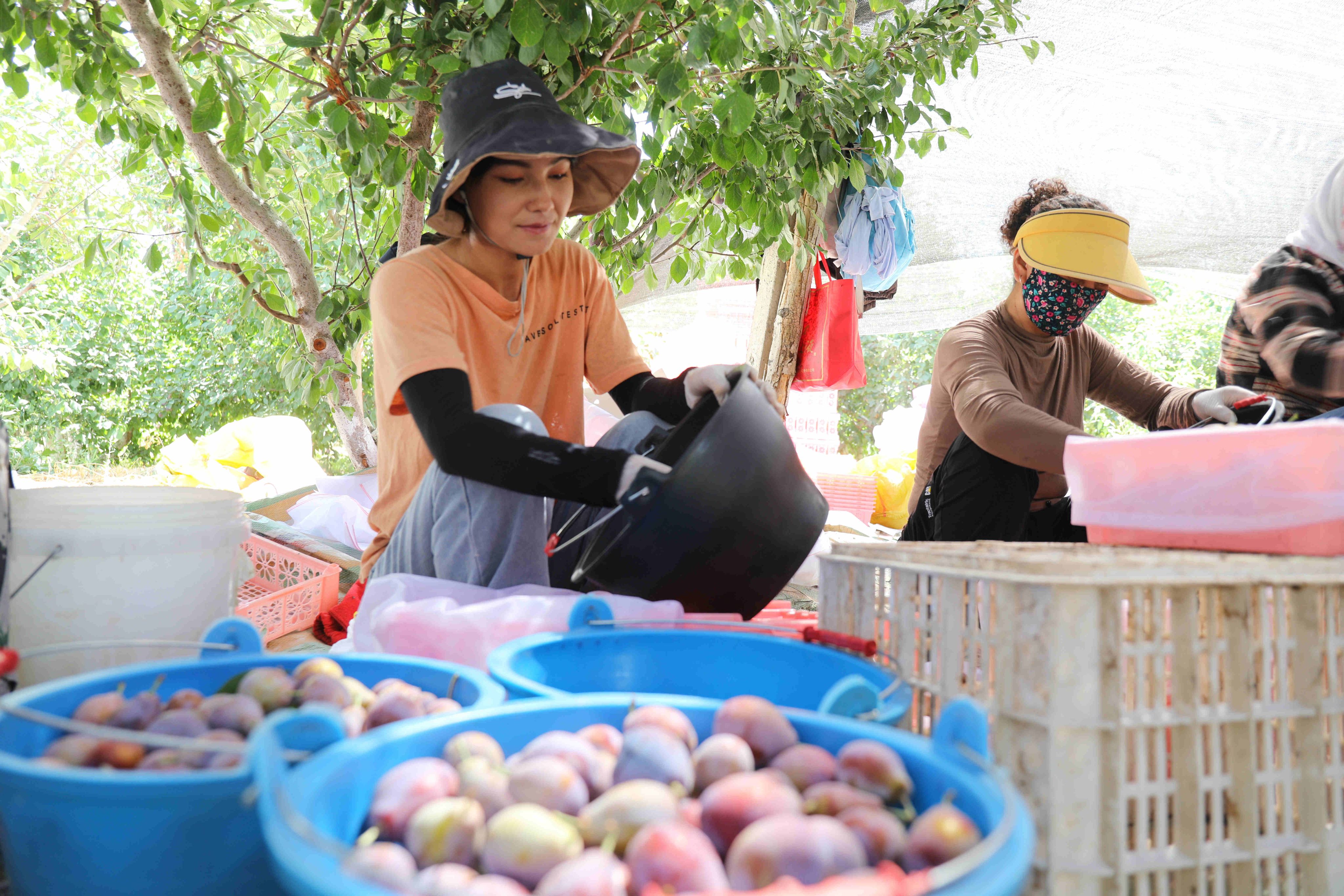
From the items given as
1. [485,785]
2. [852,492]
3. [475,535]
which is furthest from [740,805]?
[852,492]

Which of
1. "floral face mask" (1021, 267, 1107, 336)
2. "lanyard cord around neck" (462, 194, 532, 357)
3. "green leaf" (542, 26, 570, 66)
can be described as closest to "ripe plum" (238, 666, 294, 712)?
"lanyard cord around neck" (462, 194, 532, 357)

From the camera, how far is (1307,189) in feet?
11.7

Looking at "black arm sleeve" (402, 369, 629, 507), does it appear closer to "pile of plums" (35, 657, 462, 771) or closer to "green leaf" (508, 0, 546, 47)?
"pile of plums" (35, 657, 462, 771)

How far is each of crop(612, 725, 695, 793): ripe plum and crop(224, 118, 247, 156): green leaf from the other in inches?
63.5

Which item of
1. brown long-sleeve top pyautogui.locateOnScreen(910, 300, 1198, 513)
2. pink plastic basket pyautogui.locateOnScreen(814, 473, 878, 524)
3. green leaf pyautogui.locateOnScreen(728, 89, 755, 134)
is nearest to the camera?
green leaf pyautogui.locateOnScreen(728, 89, 755, 134)

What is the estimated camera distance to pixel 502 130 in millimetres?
1454

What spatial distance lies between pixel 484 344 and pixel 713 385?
49 cm

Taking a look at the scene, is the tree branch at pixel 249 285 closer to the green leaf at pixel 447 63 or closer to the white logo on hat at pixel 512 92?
the green leaf at pixel 447 63

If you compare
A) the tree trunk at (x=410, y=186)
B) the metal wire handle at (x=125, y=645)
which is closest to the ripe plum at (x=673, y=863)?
the metal wire handle at (x=125, y=645)

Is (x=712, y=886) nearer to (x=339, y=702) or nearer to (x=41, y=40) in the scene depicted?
(x=339, y=702)

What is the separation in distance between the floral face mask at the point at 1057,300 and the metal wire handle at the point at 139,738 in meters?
2.08

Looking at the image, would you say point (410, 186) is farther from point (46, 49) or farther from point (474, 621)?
point (474, 621)

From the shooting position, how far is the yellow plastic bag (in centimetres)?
503

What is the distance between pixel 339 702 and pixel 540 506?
0.72m
